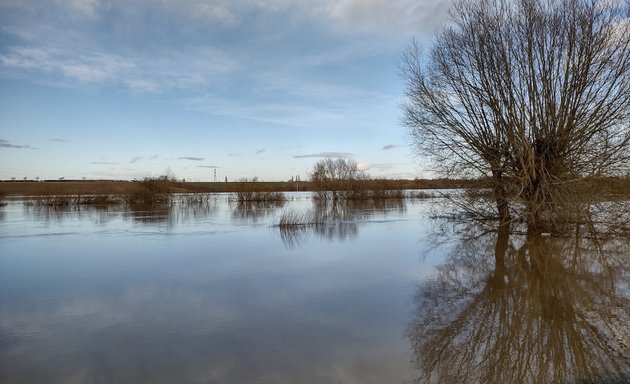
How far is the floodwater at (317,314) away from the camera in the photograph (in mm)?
4184

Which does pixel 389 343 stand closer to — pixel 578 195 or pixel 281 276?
pixel 281 276

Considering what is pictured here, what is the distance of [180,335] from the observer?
5.14m

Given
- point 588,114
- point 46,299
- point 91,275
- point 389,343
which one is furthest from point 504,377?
point 588,114

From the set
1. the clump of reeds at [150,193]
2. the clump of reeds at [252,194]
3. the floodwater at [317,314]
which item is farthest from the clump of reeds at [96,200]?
the floodwater at [317,314]

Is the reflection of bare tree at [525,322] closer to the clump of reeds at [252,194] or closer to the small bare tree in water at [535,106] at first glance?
the small bare tree in water at [535,106]

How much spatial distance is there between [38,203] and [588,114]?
35381mm

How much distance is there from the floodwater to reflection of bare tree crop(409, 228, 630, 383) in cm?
2

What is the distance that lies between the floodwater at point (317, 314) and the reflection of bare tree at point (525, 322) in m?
0.02

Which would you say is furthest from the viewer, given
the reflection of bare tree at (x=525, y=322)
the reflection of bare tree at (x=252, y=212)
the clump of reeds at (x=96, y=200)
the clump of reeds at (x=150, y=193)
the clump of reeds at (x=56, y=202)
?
the clump of reeds at (x=150, y=193)

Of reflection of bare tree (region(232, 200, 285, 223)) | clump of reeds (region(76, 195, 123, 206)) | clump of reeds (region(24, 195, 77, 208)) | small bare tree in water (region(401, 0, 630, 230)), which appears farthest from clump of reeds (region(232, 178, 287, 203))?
small bare tree in water (region(401, 0, 630, 230))

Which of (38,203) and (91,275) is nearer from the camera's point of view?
(91,275)

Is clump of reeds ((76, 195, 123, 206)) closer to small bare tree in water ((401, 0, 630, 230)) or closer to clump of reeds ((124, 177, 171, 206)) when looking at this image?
clump of reeds ((124, 177, 171, 206))

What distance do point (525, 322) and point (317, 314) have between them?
268cm

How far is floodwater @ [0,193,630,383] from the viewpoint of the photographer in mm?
4184
